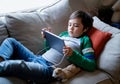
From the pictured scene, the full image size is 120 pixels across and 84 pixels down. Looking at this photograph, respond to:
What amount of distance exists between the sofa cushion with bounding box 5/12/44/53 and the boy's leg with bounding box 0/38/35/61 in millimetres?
142

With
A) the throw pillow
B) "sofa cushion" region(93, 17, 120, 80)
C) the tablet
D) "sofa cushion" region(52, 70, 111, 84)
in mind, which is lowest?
"sofa cushion" region(52, 70, 111, 84)

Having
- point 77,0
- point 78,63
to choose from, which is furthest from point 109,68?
point 77,0

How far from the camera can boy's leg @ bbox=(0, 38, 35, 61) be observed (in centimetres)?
165

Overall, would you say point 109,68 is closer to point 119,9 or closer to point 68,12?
point 68,12

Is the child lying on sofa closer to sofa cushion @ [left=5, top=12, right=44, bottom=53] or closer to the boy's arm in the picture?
the boy's arm

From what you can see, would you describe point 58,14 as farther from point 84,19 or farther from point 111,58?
point 111,58

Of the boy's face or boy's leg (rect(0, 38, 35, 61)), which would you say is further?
the boy's face

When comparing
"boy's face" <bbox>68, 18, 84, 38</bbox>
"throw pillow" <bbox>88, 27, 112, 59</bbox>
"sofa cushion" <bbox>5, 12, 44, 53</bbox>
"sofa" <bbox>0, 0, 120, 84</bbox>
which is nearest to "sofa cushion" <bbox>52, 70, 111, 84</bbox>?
"sofa" <bbox>0, 0, 120, 84</bbox>

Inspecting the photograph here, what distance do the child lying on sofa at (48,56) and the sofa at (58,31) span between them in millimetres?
68

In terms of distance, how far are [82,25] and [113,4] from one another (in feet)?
3.02

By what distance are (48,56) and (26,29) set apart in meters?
0.34

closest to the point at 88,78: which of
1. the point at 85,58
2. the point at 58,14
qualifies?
the point at 85,58

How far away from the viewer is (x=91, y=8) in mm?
2537

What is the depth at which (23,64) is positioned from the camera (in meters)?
1.60
